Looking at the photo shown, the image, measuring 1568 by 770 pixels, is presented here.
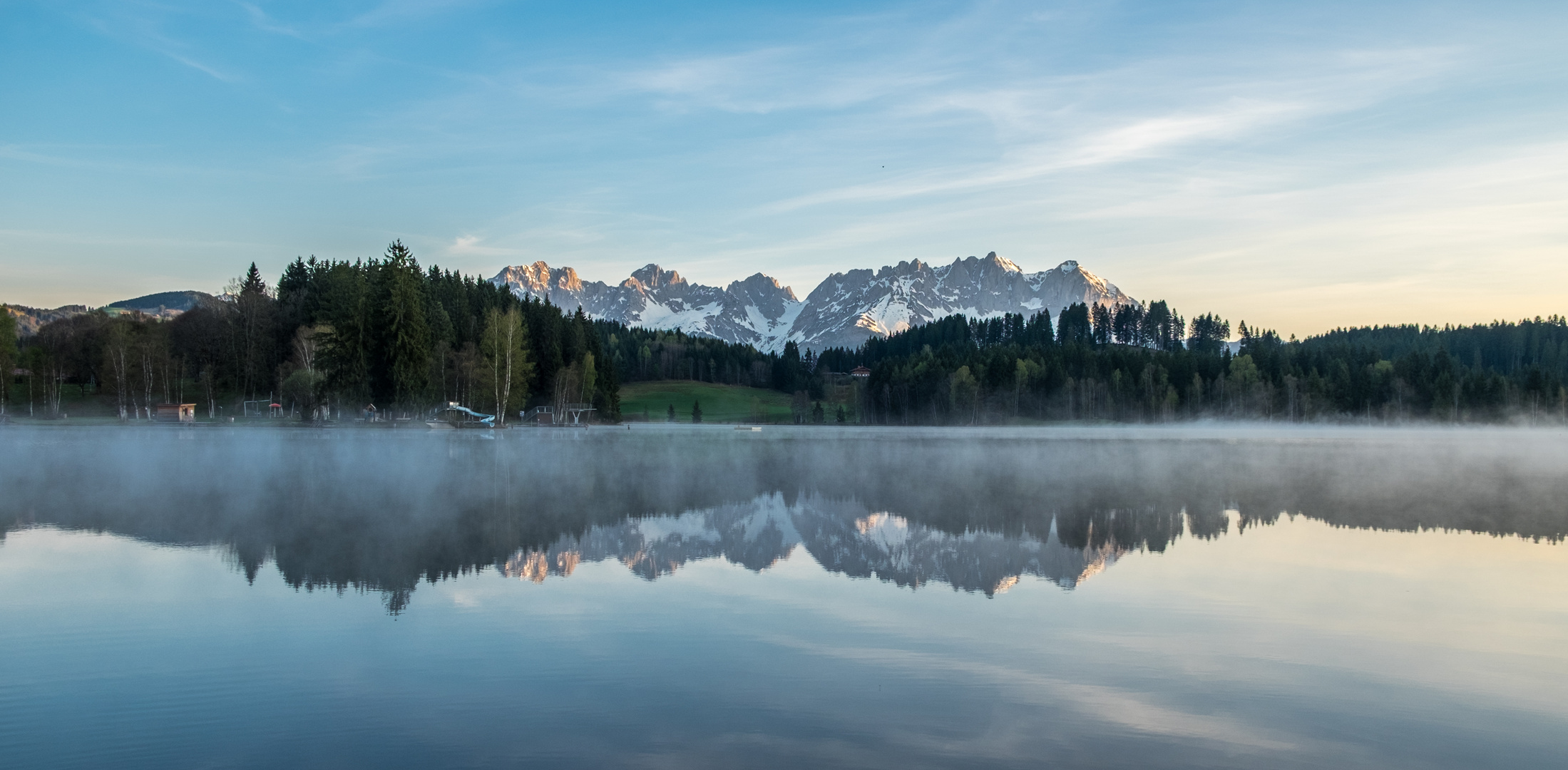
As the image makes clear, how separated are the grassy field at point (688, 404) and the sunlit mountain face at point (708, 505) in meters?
124

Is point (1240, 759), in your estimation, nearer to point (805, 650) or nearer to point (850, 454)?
point (805, 650)

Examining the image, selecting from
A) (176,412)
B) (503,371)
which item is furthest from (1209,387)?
(176,412)

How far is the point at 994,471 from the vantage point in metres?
42.0

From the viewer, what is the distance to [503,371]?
8888cm

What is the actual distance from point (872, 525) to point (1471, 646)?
1349 centimetres

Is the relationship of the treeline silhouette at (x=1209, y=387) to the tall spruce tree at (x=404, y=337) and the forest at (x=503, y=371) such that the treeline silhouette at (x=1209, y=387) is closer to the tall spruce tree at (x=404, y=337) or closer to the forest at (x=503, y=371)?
the forest at (x=503, y=371)

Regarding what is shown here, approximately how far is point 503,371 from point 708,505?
6528 cm

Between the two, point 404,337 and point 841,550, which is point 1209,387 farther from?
point 841,550

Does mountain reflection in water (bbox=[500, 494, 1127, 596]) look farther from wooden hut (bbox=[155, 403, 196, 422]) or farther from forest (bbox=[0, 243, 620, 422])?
wooden hut (bbox=[155, 403, 196, 422])

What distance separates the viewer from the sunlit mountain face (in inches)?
695

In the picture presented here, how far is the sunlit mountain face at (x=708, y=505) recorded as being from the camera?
1766cm

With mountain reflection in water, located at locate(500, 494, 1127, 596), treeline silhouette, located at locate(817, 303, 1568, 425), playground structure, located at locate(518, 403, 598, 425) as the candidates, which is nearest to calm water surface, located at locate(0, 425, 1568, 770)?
mountain reflection in water, located at locate(500, 494, 1127, 596)

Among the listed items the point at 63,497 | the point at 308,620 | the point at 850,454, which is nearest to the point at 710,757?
the point at 308,620

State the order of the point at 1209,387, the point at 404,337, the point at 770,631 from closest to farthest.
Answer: the point at 770,631 < the point at 404,337 < the point at 1209,387
